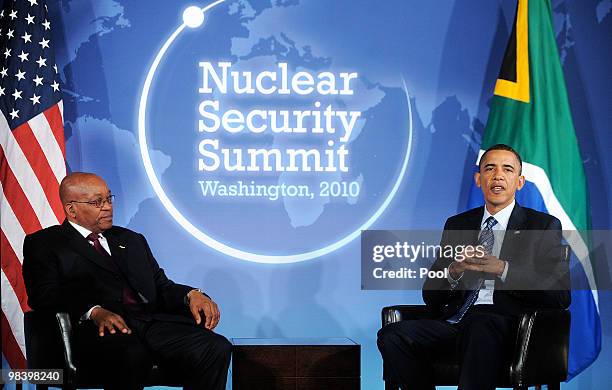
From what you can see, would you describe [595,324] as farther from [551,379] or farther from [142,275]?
[142,275]

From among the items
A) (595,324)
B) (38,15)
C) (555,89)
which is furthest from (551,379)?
(38,15)

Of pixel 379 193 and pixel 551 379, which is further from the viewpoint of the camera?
pixel 379 193

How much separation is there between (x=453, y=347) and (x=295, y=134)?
5.73 feet

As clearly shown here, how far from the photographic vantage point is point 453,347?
158 inches

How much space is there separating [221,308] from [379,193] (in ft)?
4.10

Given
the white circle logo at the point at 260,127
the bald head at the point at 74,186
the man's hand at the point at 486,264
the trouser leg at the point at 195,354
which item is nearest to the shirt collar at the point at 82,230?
the bald head at the point at 74,186

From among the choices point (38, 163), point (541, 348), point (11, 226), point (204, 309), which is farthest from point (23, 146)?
point (541, 348)

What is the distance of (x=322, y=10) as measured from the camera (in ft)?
16.6

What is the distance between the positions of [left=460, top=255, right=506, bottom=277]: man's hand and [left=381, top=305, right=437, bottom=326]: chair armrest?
1.53 feet

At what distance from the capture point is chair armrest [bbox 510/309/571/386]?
145 inches

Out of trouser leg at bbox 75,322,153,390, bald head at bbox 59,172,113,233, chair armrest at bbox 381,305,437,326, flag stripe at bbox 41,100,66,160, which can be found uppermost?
flag stripe at bbox 41,100,66,160

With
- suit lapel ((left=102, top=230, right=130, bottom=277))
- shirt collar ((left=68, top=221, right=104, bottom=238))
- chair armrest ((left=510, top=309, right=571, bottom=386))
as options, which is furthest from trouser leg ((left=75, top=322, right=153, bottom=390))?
chair armrest ((left=510, top=309, right=571, bottom=386))

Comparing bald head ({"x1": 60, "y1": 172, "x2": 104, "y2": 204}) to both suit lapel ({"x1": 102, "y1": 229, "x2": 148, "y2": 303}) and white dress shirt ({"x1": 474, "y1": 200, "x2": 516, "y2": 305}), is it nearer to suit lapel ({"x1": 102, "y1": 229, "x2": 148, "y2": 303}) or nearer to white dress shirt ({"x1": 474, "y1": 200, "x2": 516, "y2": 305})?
suit lapel ({"x1": 102, "y1": 229, "x2": 148, "y2": 303})

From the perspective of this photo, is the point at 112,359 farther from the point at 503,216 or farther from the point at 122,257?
the point at 503,216
